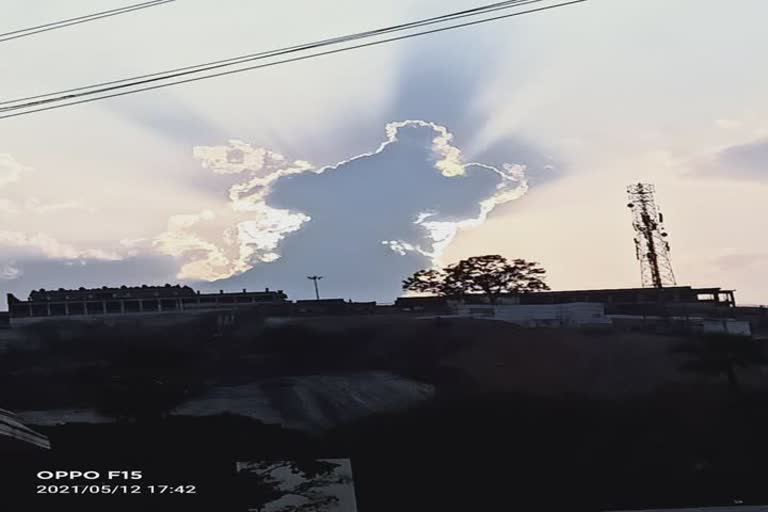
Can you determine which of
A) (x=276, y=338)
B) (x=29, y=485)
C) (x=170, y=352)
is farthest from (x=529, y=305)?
(x=29, y=485)

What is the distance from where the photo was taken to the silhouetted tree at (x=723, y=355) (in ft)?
84.9

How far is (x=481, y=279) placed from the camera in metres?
30.6

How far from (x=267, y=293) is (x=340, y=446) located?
6.34 metres

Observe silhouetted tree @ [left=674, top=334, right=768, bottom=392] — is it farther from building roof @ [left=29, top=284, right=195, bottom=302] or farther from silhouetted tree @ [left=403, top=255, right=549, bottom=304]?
building roof @ [left=29, top=284, right=195, bottom=302]

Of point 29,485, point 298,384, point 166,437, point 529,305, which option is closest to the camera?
point 29,485

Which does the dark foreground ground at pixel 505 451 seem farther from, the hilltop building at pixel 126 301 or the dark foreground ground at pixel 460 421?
the hilltop building at pixel 126 301

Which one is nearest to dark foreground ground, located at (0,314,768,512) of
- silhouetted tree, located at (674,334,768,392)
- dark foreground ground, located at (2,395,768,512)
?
dark foreground ground, located at (2,395,768,512)

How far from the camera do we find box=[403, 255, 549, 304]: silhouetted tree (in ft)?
99.0

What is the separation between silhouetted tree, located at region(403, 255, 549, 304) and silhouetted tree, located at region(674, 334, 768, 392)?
19.7 feet

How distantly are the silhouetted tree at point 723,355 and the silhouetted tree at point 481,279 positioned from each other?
19.7ft

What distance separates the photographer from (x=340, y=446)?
79.0 ft

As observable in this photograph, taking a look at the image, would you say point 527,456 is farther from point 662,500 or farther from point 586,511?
point 662,500

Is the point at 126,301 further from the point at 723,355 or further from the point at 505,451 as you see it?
the point at 723,355

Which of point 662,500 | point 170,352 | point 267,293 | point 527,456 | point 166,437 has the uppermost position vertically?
point 267,293
